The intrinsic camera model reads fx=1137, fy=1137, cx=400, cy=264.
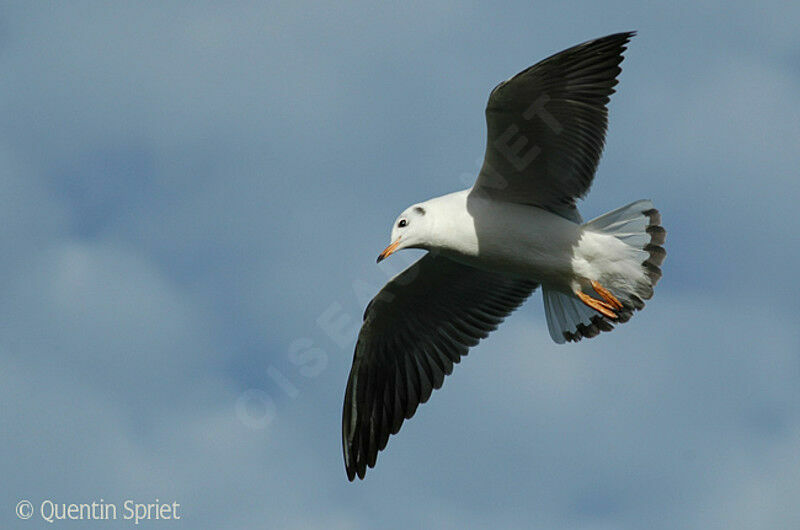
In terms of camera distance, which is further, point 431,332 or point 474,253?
point 431,332

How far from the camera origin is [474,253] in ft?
30.9

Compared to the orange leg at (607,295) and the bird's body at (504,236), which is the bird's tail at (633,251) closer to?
the orange leg at (607,295)

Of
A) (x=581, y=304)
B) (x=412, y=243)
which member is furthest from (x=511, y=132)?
(x=581, y=304)

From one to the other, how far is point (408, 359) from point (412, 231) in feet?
5.92

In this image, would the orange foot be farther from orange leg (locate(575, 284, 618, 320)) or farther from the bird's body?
the bird's body

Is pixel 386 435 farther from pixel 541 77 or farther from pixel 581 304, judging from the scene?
pixel 541 77

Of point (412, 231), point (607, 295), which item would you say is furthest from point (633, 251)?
point (412, 231)

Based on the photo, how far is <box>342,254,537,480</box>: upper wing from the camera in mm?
10648

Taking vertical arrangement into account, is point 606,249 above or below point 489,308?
below

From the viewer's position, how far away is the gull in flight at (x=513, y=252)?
900cm

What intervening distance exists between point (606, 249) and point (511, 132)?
4.52 ft

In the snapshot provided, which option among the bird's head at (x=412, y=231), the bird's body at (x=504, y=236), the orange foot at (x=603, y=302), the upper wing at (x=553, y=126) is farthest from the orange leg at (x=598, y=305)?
the bird's head at (x=412, y=231)

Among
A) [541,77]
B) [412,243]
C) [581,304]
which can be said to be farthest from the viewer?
[581,304]

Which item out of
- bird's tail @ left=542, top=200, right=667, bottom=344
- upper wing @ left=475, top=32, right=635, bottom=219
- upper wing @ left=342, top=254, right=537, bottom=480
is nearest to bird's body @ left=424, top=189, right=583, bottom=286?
upper wing @ left=475, top=32, right=635, bottom=219
